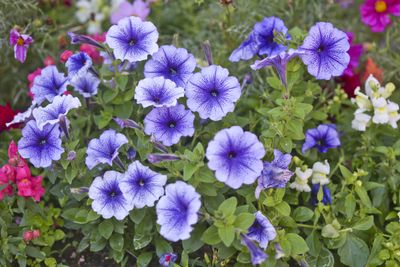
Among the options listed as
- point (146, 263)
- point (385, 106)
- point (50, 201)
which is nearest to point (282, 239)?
point (146, 263)

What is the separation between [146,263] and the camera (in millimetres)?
Answer: 2232

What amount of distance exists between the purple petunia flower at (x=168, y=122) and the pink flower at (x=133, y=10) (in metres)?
1.13

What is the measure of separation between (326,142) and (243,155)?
2.05ft

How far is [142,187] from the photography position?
211 centimetres

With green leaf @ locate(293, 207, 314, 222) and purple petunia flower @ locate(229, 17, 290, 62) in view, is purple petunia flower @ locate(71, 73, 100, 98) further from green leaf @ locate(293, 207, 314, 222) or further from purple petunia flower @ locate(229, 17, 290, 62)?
green leaf @ locate(293, 207, 314, 222)

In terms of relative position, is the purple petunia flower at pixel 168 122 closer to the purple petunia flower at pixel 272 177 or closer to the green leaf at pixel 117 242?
the purple petunia flower at pixel 272 177

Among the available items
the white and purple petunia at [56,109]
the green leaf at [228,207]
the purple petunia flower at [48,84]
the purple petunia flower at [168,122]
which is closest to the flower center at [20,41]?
the purple petunia flower at [48,84]

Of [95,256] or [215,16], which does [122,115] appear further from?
[215,16]

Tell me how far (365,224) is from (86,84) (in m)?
1.22

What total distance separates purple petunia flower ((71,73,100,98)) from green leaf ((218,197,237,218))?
77cm

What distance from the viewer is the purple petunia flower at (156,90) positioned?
2123mm

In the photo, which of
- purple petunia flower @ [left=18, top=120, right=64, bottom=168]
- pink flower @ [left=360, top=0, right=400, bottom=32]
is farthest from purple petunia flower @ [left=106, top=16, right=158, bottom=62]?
pink flower @ [left=360, top=0, right=400, bottom=32]

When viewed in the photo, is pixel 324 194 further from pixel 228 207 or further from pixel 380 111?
pixel 228 207

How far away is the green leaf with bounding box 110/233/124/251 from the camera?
2227 mm
